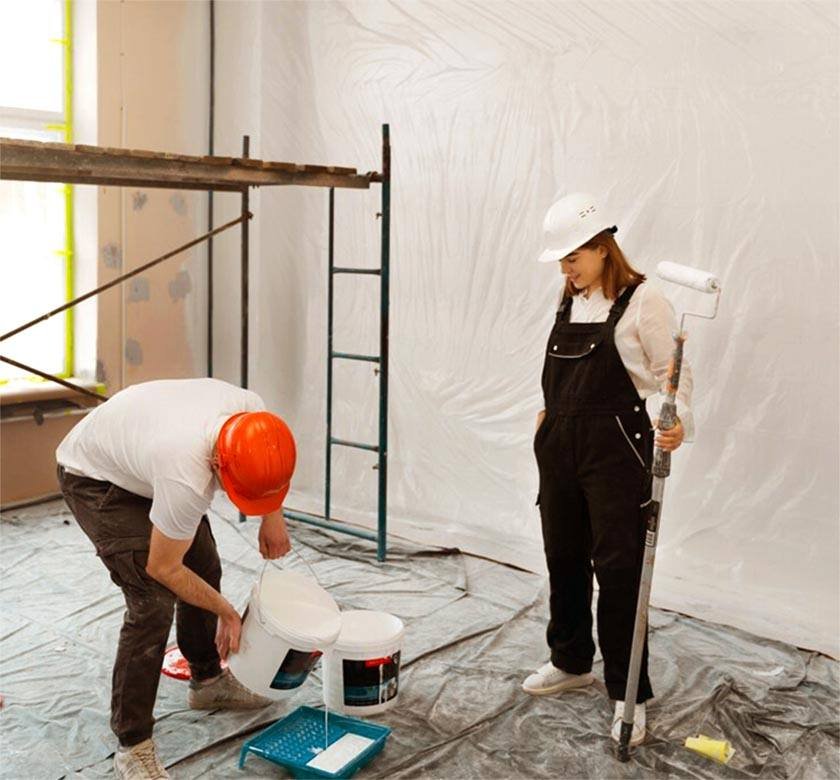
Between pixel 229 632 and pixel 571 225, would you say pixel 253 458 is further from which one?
pixel 571 225

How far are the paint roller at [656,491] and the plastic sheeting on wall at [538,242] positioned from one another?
978mm

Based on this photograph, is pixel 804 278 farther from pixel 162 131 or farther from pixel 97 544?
pixel 162 131

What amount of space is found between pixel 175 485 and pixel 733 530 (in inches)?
80.8

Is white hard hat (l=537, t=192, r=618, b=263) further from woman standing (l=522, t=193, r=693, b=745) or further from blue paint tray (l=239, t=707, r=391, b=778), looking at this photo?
blue paint tray (l=239, t=707, r=391, b=778)

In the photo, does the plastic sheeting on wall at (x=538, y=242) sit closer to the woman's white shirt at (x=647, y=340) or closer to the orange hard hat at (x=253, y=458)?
the woman's white shirt at (x=647, y=340)

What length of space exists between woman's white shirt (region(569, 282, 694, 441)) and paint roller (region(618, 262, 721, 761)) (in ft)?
0.25

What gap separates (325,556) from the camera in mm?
3963

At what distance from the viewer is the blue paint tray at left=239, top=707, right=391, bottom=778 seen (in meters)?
2.41

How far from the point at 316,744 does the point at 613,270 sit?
1.33 metres

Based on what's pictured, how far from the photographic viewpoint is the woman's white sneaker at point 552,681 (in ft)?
9.48

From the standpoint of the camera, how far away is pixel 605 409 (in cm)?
255

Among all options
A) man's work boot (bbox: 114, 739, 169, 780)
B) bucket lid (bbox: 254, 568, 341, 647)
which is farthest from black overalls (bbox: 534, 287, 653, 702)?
man's work boot (bbox: 114, 739, 169, 780)

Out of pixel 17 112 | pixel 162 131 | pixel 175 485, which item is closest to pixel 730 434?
pixel 175 485

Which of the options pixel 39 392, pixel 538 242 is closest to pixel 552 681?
pixel 538 242
